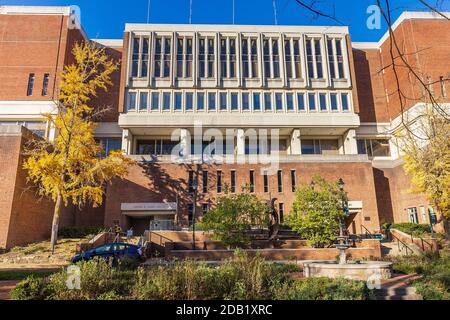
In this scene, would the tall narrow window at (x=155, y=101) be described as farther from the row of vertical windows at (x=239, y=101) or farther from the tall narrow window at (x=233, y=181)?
the tall narrow window at (x=233, y=181)

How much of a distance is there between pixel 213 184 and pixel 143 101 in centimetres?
1359

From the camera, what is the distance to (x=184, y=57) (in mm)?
41281

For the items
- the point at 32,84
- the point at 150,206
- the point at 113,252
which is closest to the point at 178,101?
the point at 150,206

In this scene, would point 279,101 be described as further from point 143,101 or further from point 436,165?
point 436,165

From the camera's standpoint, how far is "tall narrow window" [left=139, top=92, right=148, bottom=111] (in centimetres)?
3978

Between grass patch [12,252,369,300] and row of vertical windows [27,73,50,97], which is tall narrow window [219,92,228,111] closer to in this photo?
row of vertical windows [27,73,50,97]

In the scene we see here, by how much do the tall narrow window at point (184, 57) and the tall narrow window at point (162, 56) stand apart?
122 cm

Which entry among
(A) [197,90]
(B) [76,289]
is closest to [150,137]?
(A) [197,90]

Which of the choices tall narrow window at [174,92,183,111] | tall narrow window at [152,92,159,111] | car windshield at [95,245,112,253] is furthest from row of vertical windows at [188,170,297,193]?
car windshield at [95,245,112,253]

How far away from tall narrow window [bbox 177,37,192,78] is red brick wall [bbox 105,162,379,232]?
12358 millimetres

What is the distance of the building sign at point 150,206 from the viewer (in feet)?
111

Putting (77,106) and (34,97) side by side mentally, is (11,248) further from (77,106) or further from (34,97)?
(34,97)

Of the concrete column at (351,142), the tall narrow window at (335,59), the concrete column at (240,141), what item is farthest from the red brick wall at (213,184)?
the tall narrow window at (335,59)
